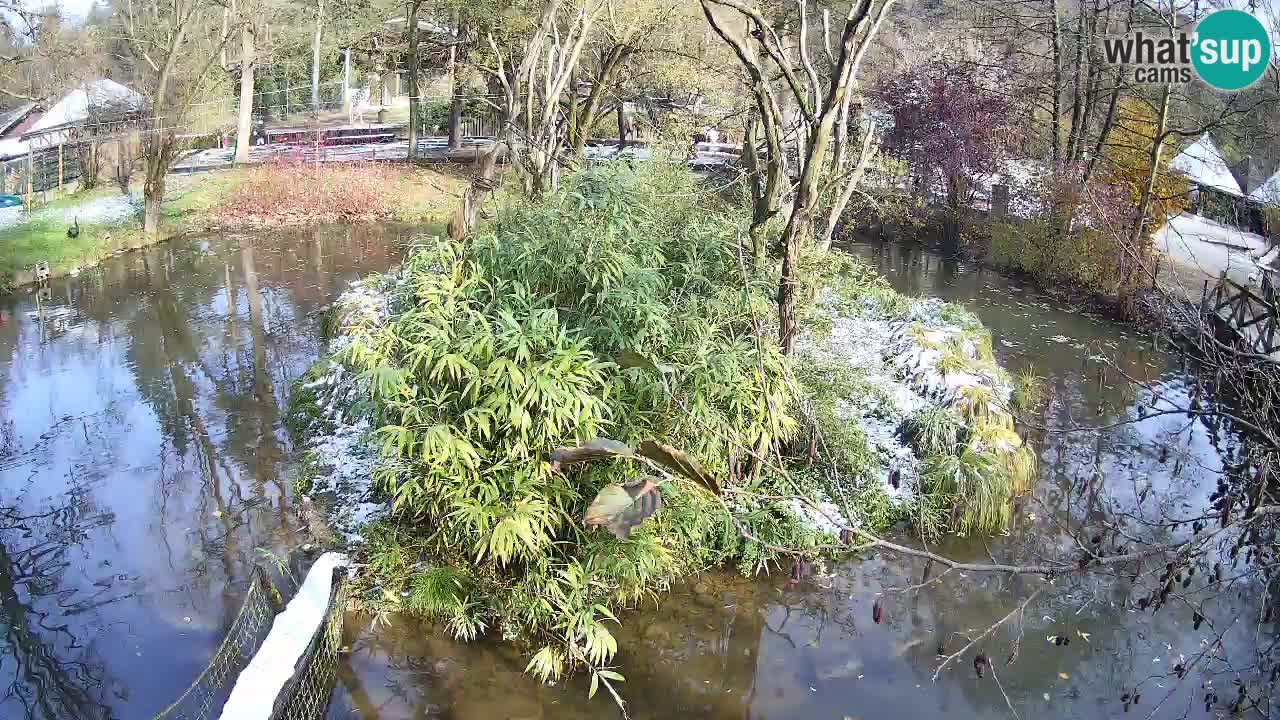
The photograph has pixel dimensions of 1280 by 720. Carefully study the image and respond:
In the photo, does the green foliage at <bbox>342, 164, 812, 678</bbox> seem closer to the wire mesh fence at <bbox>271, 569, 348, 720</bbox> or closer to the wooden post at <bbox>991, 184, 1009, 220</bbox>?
the wire mesh fence at <bbox>271, 569, 348, 720</bbox>

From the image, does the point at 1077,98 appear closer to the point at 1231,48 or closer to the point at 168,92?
the point at 1231,48

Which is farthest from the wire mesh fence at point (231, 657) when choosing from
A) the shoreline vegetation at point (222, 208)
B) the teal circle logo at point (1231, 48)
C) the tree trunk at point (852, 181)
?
the shoreline vegetation at point (222, 208)

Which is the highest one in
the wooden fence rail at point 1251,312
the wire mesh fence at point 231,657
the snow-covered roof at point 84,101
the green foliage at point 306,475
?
the snow-covered roof at point 84,101

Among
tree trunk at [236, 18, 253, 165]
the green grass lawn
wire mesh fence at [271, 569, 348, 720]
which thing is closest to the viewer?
wire mesh fence at [271, 569, 348, 720]

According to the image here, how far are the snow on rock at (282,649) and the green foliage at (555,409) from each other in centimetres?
48

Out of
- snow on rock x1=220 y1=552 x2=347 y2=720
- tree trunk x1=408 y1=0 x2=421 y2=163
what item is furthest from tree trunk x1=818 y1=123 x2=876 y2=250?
tree trunk x1=408 y1=0 x2=421 y2=163

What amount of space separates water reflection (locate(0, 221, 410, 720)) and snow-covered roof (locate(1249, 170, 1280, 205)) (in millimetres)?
8909

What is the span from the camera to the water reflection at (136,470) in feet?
14.6

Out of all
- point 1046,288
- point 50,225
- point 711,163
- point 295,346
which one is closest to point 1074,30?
point 1046,288

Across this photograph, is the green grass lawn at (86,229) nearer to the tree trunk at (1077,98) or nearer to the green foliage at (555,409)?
the green foliage at (555,409)

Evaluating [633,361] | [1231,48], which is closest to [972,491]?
[633,361]

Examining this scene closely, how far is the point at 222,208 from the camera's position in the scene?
14.3m

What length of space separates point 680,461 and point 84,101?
21844 mm

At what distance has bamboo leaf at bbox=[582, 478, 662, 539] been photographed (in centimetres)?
226
